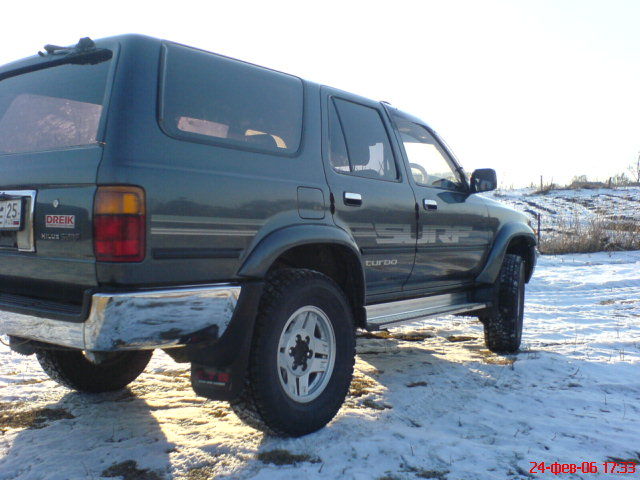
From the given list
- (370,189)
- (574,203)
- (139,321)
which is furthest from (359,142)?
(574,203)

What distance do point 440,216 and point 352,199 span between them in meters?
1.07

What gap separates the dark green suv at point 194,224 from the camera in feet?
7.23

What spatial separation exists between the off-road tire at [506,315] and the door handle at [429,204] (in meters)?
1.22

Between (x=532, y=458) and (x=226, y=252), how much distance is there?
1679mm

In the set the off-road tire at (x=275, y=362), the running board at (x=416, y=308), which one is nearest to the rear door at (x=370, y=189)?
the running board at (x=416, y=308)

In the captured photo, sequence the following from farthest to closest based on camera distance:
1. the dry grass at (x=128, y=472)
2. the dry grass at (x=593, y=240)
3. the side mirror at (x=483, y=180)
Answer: the dry grass at (x=593, y=240), the side mirror at (x=483, y=180), the dry grass at (x=128, y=472)

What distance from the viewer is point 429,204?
391cm

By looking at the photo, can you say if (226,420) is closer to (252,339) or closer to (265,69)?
(252,339)

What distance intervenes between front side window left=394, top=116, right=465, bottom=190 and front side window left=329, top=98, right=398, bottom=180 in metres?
0.25

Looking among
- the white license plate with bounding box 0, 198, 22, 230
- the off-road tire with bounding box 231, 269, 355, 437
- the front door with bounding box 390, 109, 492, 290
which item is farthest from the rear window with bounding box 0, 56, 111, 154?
the front door with bounding box 390, 109, 492, 290

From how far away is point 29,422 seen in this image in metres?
3.02

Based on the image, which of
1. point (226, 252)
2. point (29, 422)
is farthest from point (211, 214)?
point (29, 422)
